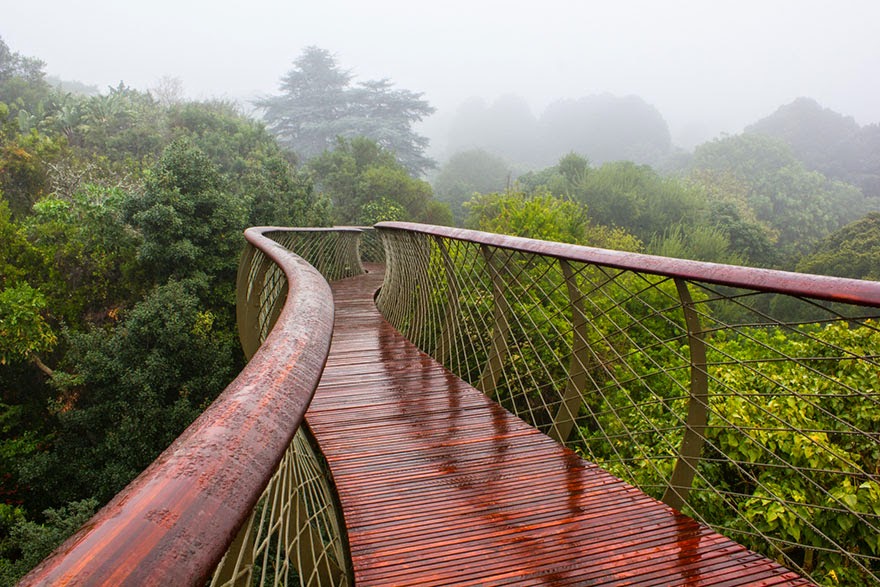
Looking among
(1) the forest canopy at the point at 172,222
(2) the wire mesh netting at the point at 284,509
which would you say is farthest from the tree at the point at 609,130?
(2) the wire mesh netting at the point at 284,509

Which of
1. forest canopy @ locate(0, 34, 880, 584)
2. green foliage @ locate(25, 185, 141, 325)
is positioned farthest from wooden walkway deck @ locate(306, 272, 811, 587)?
green foliage @ locate(25, 185, 141, 325)

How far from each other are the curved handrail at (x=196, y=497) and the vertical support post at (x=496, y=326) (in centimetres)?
189

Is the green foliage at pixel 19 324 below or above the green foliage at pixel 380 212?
below

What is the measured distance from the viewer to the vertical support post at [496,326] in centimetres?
249

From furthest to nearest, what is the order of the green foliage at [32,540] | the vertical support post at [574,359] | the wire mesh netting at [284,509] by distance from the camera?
the green foliage at [32,540]
the vertical support post at [574,359]
the wire mesh netting at [284,509]

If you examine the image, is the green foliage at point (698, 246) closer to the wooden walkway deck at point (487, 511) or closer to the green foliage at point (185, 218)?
the green foliage at point (185, 218)

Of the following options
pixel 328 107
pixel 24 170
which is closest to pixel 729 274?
pixel 24 170

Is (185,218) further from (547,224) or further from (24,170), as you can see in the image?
(547,224)

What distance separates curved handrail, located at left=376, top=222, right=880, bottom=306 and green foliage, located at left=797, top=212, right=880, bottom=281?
2533cm

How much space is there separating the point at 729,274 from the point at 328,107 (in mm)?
40014

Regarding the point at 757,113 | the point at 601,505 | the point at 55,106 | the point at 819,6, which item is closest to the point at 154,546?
the point at 601,505

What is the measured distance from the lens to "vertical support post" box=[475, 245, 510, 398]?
8.17ft

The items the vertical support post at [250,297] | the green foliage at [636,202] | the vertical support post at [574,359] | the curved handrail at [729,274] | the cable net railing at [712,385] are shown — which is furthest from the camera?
the green foliage at [636,202]

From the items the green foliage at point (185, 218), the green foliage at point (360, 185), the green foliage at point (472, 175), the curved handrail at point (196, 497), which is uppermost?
the green foliage at point (472, 175)
